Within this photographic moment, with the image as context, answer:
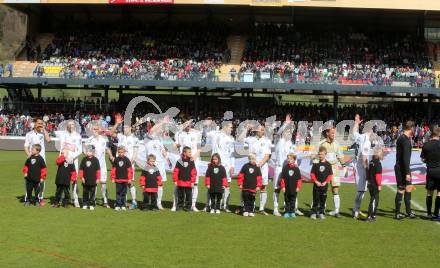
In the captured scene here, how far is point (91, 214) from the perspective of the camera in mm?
13148

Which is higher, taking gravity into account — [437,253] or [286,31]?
[286,31]

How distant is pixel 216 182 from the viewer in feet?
44.8

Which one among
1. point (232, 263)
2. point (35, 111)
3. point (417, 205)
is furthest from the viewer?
point (35, 111)

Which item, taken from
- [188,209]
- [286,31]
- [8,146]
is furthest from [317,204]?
[286,31]

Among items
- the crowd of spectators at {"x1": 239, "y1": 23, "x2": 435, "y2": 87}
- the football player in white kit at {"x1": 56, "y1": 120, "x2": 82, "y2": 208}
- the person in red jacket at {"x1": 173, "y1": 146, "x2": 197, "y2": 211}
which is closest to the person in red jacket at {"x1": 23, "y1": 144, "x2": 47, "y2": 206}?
the football player in white kit at {"x1": 56, "y1": 120, "x2": 82, "y2": 208}

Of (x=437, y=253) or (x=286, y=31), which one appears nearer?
(x=437, y=253)

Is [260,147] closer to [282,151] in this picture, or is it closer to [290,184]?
[282,151]

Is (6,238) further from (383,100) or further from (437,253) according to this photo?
(383,100)

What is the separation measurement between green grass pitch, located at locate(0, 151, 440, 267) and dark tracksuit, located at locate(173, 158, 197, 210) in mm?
513

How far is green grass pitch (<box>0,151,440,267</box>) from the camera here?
30.6 feet

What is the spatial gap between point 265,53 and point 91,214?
97.4ft

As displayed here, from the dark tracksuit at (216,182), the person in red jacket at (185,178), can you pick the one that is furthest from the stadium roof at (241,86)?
the dark tracksuit at (216,182)

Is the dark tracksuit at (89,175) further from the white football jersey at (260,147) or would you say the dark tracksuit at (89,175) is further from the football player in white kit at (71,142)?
the white football jersey at (260,147)

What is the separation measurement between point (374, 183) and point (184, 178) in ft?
13.7
